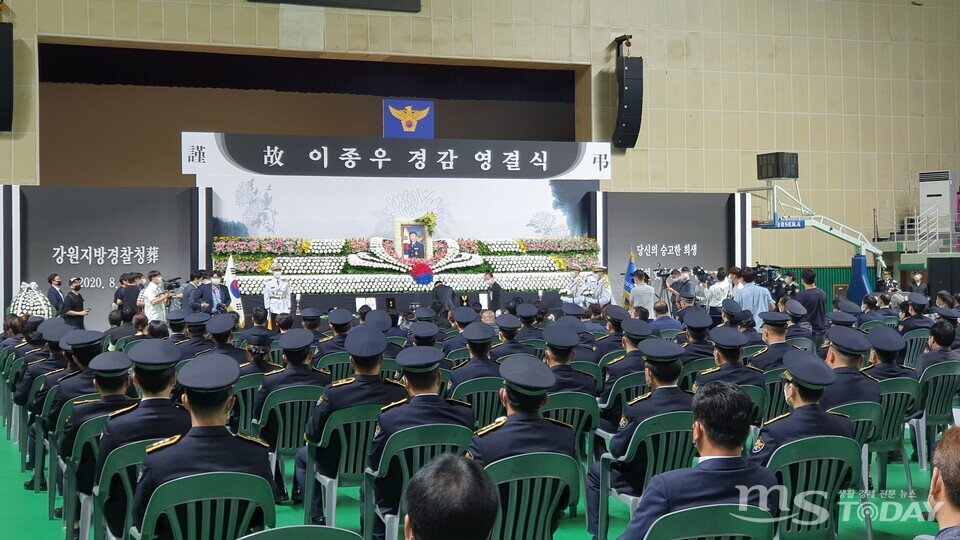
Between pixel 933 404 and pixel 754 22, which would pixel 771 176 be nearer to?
pixel 754 22

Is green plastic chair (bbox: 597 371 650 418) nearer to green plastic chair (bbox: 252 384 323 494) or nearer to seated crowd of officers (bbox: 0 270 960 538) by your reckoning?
seated crowd of officers (bbox: 0 270 960 538)

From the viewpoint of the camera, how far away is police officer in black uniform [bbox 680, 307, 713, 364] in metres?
7.61

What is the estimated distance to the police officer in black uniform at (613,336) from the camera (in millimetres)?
8508

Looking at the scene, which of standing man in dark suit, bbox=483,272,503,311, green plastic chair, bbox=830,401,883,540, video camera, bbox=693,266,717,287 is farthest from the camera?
standing man in dark suit, bbox=483,272,503,311

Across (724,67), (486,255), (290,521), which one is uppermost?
(724,67)

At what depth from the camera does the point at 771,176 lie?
23172 millimetres

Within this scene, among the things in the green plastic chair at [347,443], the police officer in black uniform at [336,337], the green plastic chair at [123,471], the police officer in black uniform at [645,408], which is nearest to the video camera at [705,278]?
the police officer in black uniform at [336,337]

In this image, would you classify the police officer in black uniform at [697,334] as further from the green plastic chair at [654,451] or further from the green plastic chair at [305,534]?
the green plastic chair at [305,534]

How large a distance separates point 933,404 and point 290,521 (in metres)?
4.44

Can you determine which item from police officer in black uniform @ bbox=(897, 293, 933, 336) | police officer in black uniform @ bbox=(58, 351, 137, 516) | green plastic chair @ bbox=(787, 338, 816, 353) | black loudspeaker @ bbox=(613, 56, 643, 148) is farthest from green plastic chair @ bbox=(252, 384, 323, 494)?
black loudspeaker @ bbox=(613, 56, 643, 148)

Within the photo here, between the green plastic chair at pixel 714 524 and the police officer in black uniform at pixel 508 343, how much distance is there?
179 inches

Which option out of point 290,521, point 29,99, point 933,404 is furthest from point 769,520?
point 29,99

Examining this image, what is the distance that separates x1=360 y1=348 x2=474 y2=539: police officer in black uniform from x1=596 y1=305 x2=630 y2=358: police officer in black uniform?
3.56 meters

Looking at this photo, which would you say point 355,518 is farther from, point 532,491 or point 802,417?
point 802,417
